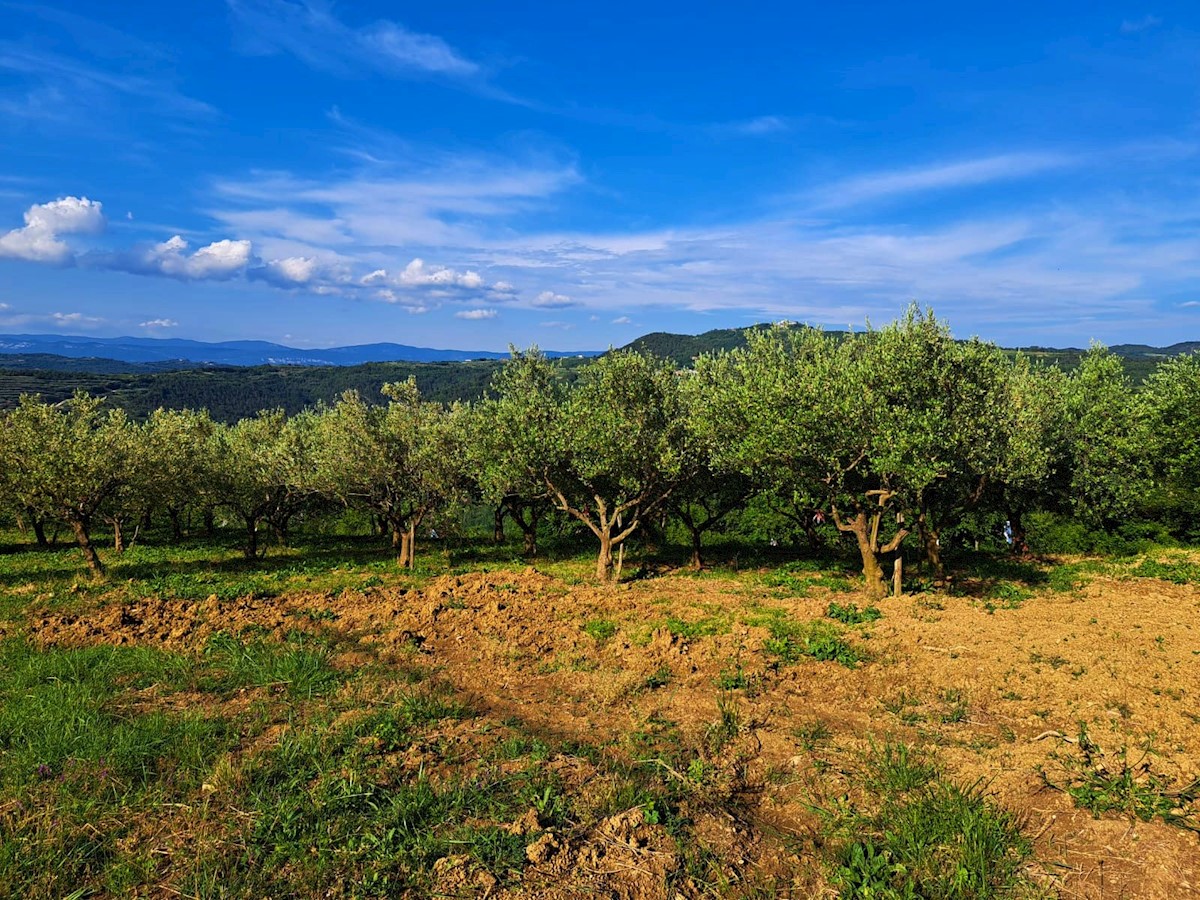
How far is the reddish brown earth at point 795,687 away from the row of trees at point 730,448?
17.7ft

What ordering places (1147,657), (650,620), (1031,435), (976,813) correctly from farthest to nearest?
(1031,435), (650,620), (1147,657), (976,813)

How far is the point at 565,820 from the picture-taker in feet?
28.8

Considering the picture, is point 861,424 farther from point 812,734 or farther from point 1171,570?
point 1171,570

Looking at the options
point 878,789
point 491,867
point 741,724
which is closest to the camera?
point 491,867

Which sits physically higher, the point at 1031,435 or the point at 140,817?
the point at 1031,435

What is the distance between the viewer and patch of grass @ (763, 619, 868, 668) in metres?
16.5

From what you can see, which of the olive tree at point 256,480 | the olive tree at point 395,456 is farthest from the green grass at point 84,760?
the olive tree at point 256,480

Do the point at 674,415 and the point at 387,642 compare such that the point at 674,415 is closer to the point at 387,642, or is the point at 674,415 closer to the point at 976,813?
the point at 387,642

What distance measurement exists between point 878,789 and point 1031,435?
23.1 m

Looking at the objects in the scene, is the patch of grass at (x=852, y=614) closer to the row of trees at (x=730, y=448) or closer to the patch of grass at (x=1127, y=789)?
the row of trees at (x=730, y=448)

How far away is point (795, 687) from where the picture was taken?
14.7 m

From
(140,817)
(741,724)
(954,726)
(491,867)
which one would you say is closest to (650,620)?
(741,724)

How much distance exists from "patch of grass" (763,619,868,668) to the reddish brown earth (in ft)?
1.35

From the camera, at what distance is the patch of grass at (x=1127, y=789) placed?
28.8ft
